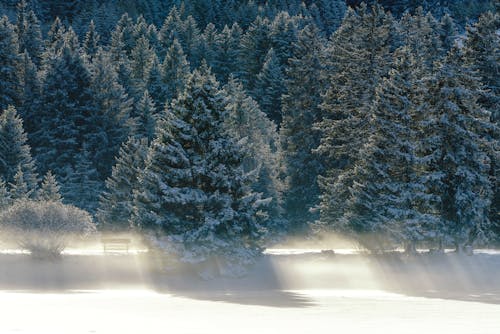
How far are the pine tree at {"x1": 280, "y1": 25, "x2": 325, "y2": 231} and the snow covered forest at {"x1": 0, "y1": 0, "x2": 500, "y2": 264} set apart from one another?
0.11 meters

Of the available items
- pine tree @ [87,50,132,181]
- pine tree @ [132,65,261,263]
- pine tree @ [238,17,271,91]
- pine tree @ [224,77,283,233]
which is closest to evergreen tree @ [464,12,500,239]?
pine tree @ [132,65,261,263]

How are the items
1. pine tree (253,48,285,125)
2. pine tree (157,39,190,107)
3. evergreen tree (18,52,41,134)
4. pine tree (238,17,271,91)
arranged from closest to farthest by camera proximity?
evergreen tree (18,52,41,134) < pine tree (157,39,190,107) < pine tree (253,48,285,125) < pine tree (238,17,271,91)

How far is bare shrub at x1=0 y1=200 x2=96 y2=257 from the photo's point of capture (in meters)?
34.9

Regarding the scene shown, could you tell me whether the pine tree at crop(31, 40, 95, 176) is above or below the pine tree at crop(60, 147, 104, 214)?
above

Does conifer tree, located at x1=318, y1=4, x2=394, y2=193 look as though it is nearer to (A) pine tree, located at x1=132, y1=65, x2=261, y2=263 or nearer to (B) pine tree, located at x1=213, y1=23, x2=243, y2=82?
(A) pine tree, located at x1=132, y1=65, x2=261, y2=263

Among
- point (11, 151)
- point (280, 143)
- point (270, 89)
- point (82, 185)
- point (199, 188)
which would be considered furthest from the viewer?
point (270, 89)

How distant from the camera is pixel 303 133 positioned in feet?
205

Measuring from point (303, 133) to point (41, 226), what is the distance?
30361mm

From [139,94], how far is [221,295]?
6279 cm

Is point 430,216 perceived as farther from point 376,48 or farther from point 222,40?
point 222,40

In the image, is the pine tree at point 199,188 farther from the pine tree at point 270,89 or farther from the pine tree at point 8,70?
the pine tree at point 270,89

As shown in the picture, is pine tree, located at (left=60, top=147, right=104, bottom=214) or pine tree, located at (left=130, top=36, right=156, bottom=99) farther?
pine tree, located at (left=130, top=36, right=156, bottom=99)

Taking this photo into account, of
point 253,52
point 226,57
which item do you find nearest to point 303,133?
point 253,52

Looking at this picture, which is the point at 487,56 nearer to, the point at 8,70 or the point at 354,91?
the point at 354,91
